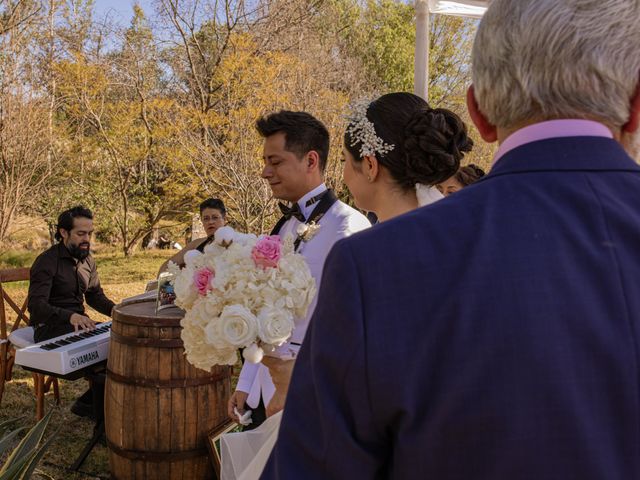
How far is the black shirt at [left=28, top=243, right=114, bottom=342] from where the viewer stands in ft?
16.4

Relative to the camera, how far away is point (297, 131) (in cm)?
347

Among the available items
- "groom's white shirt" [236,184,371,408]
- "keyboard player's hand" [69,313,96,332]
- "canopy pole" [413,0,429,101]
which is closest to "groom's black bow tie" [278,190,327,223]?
"groom's white shirt" [236,184,371,408]

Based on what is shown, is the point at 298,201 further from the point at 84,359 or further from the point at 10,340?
the point at 10,340

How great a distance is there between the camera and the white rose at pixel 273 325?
2045 millimetres

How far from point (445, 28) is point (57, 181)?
50.8 ft

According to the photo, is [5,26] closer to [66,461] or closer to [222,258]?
[66,461]

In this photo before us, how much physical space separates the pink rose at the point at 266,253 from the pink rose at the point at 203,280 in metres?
0.18

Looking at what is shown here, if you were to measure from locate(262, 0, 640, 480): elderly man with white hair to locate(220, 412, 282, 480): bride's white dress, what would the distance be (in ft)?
4.92

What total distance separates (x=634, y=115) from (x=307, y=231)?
7.14 ft

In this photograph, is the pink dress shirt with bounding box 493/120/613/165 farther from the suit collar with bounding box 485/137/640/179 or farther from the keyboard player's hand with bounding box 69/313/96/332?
the keyboard player's hand with bounding box 69/313/96/332

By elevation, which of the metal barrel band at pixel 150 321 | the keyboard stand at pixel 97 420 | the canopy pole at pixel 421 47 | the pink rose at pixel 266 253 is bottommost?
the keyboard stand at pixel 97 420

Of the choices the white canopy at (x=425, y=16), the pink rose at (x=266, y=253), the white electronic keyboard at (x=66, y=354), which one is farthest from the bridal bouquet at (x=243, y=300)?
the white canopy at (x=425, y=16)

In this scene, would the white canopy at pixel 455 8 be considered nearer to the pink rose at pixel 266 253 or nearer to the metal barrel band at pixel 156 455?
the pink rose at pixel 266 253

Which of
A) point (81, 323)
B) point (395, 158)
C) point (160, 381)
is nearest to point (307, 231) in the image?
point (395, 158)
